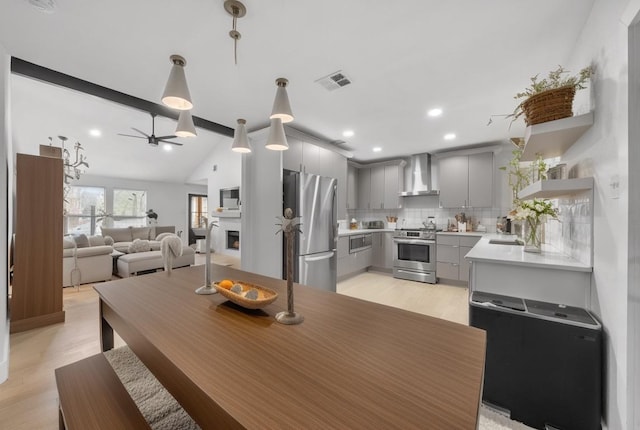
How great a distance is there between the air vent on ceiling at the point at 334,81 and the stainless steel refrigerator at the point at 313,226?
46.1 inches

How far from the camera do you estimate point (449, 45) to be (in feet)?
6.18

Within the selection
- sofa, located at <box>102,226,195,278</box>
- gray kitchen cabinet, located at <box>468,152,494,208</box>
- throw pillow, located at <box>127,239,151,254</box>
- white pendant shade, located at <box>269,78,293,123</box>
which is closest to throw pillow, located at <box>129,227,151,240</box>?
sofa, located at <box>102,226,195,278</box>

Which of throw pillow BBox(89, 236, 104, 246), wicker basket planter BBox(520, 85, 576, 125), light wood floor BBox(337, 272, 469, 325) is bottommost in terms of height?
light wood floor BBox(337, 272, 469, 325)

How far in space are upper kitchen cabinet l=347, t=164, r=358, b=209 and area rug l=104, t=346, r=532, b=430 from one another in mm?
4244

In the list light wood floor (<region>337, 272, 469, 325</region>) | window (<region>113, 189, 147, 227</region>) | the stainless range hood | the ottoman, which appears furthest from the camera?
window (<region>113, 189, 147, 227</region>)

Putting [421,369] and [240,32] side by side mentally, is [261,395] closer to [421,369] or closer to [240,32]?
[421,369]

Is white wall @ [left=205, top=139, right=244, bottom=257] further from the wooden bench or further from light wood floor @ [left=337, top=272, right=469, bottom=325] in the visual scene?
the wooden bench

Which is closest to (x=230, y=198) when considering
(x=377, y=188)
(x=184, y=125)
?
(x=377, y=188)

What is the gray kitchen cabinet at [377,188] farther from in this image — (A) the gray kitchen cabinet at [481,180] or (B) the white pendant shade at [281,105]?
(B) the white pendant shade at [281,105]

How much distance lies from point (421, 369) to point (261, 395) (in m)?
0.44

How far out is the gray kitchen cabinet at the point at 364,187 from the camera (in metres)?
5.64

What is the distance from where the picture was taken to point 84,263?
4.14 metres

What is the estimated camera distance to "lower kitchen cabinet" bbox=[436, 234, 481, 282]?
13.5ft

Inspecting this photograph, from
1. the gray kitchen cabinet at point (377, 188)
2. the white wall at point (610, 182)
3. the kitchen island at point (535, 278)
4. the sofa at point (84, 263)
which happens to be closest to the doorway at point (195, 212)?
the sofa at point (84, 263)
